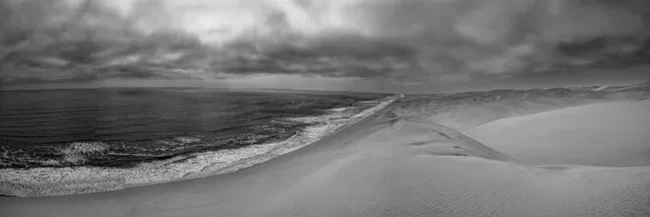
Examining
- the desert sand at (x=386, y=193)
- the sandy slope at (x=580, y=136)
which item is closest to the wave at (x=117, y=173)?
the desert sand at (x=386, y=193)

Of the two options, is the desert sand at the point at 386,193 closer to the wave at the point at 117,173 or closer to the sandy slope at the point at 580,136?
the wave at the point at 117,173

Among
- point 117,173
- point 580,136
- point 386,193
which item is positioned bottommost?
point 117,173

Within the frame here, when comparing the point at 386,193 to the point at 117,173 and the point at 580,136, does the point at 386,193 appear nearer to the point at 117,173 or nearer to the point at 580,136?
the point at 117,173

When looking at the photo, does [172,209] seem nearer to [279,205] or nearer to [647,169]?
[279,205]

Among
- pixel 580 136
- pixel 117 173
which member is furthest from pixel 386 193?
pixel 580 136

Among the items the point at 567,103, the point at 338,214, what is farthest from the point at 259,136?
the point at 567,103

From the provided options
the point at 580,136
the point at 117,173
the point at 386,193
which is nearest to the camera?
the point at 386,193
